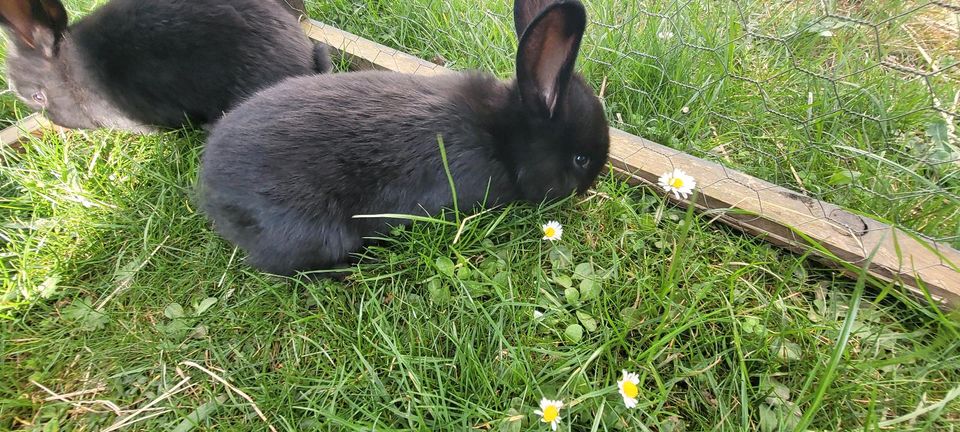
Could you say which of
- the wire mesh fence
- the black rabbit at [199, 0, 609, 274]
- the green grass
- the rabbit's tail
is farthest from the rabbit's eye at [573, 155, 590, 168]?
the rabbit's tail

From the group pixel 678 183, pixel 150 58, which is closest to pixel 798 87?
pixel 678 183

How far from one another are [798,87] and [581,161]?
0.96 meters

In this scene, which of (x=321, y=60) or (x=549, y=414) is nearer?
(x=549, y=414)

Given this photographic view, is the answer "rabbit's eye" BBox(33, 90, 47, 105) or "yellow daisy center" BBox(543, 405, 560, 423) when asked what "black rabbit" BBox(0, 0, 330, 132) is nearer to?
"rabbit's eye" BBox(33, 90, 47, 105)

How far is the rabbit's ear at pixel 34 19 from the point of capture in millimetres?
2381

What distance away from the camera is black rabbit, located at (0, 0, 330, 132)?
2.30m

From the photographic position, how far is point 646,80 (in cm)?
222

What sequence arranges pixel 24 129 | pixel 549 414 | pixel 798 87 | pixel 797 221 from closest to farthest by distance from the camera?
pixel 549 414, pixel 797 221, pixel 798 87, pixel 24 129

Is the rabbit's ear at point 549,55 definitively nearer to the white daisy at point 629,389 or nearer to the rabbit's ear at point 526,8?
the rabbit's ear at point 526,8

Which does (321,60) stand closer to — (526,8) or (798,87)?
(526,8)

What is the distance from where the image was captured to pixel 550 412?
1310 millimetres

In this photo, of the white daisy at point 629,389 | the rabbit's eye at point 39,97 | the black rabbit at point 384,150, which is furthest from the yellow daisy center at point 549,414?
the rabbit's eye at point 39,97

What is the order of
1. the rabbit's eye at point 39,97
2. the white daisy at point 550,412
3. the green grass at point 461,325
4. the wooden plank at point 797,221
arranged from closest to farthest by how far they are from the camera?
the white daisy at point 550,412
the green grass at point 461,325
the wooden plank at point 797,221
the rabbit's eye at point 39,97

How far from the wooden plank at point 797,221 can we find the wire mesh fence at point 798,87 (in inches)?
4.9
